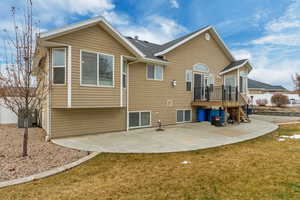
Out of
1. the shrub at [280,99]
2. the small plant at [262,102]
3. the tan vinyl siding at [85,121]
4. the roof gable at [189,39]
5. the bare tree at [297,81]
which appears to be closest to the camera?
the tan vinyl siding at [85,121]

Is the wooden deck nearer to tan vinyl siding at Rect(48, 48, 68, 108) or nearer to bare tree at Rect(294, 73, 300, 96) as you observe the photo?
tan vinyl siding at Rect(48, 48, 68, 108)

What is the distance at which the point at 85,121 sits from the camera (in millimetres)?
7938

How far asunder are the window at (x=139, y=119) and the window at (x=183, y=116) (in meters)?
2.46

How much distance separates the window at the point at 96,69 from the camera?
7299 mm

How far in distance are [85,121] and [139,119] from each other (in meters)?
3.14

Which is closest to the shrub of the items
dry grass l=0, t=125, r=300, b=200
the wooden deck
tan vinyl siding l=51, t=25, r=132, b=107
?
the wooden deck

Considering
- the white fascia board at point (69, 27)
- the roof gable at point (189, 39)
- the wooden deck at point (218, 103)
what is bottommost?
the wooden deck at point (218, 103)

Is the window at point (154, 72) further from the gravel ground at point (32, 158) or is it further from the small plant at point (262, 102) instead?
the small plant at point (262, 102)

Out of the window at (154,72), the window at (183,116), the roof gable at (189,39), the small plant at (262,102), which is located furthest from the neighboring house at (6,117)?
the small plant at (262,102)

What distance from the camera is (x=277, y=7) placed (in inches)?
536

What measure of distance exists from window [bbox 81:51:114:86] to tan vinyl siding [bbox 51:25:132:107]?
0.62 ft

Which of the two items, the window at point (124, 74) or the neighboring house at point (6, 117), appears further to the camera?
the neighboring house at point (6, 117)

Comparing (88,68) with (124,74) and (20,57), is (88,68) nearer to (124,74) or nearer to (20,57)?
(124,74)

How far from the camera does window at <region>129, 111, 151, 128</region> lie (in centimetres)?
958
